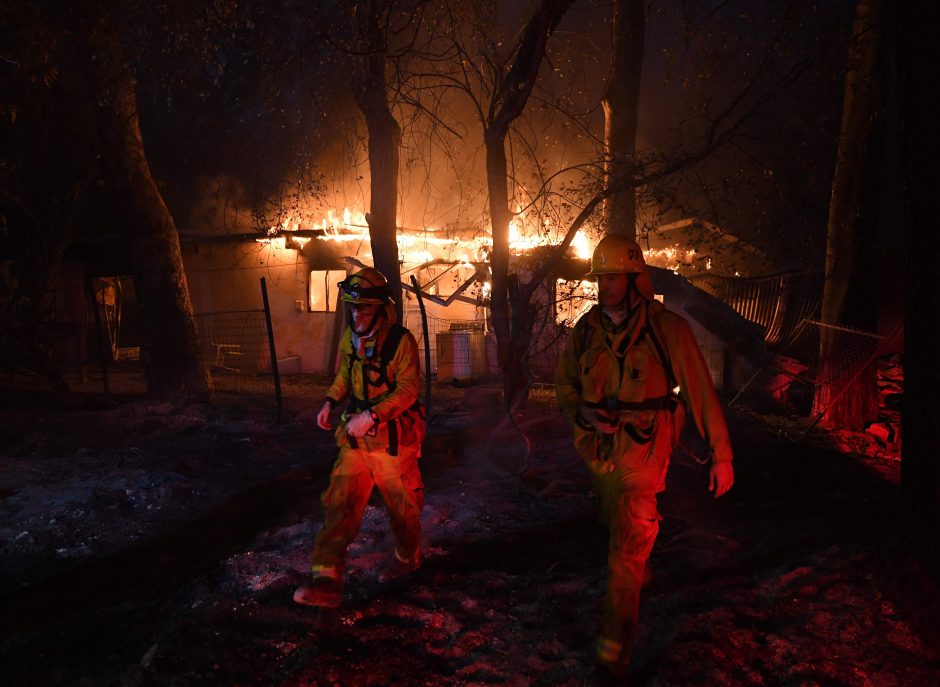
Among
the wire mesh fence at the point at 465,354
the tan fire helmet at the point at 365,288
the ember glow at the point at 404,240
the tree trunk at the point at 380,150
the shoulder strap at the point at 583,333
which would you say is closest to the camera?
the shoulder strap at the point at 583,333

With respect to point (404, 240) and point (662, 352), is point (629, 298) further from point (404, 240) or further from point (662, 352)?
point (404, 240)

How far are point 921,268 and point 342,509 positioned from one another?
3.47 metres

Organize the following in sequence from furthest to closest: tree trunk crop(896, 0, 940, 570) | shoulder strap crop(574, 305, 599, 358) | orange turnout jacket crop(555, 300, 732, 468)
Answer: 1. shoulder strap crop(574, 305, 599, 358)
2. tree trunk crop(896, 0, 940, 570)
3. orange turnout jacket crop(555, 300, 732, 468)

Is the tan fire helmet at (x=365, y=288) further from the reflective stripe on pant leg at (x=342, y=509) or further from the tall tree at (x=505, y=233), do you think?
the tall tree at (x=505, y=233)

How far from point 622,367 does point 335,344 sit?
44.0 feet

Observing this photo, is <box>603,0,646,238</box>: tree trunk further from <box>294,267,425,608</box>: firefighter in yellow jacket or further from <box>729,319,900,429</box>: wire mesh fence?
<box>294,267,425,608</box>: firefighter in yellow jacket

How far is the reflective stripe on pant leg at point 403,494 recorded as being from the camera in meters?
3.79

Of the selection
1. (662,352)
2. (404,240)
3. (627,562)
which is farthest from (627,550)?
(404,240)

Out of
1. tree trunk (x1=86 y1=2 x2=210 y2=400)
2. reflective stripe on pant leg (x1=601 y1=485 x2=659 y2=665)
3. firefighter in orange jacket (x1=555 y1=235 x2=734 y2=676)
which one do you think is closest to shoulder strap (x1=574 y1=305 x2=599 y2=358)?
firefighter in orange jacket (x1=555 y1=235 x2=734 y2=676)

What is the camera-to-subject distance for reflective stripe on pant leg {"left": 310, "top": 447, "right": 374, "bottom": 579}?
3594 millimetres

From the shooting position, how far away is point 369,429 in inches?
142

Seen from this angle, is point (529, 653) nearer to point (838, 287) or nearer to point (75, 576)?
point (75, 576)

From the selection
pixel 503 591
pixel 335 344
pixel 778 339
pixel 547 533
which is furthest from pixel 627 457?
pixel 335 344

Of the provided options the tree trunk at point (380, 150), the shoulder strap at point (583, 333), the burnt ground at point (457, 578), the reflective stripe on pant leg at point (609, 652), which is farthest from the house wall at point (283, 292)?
the reflective stripe on pant leg at point (609, 652)
